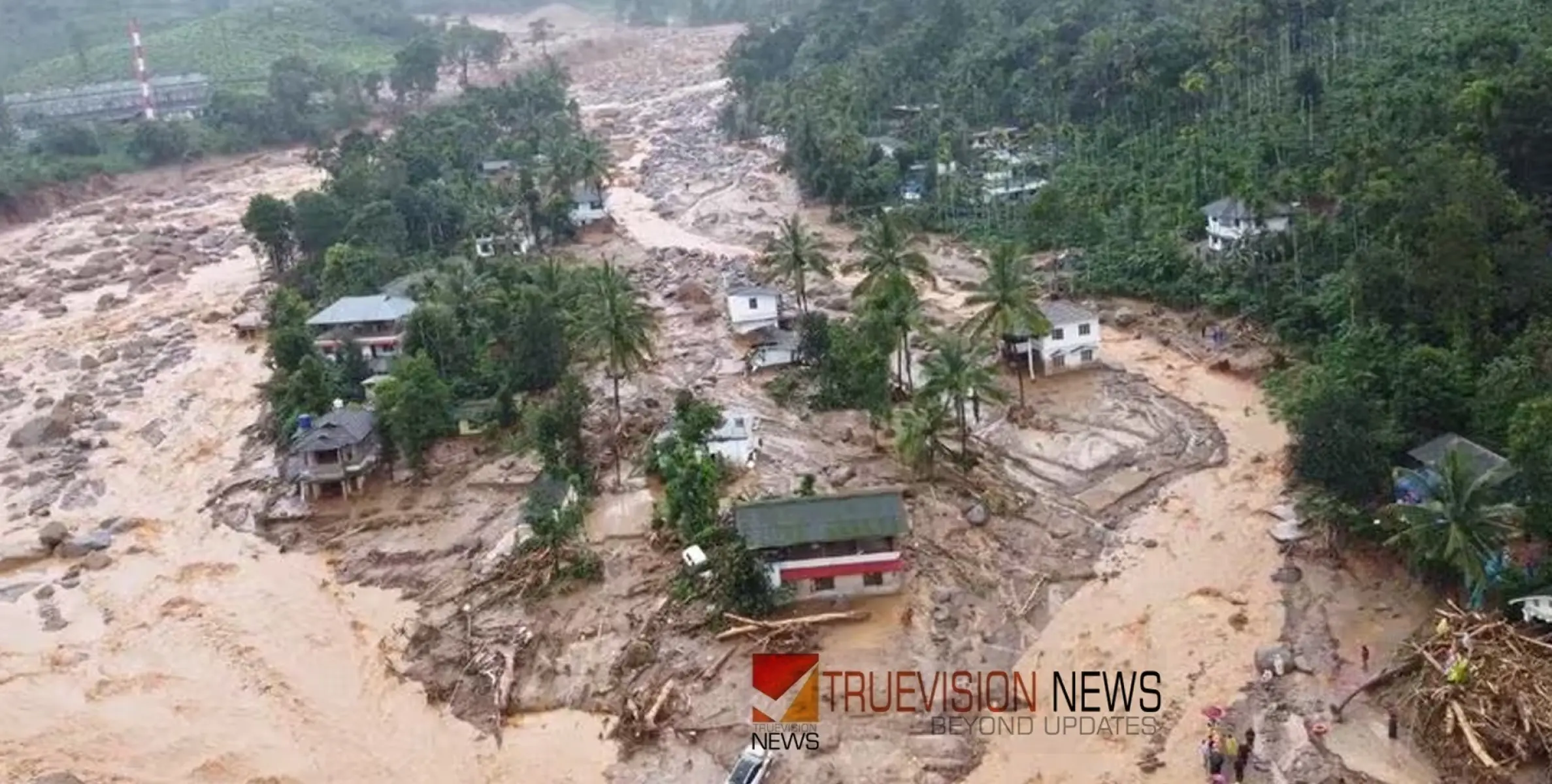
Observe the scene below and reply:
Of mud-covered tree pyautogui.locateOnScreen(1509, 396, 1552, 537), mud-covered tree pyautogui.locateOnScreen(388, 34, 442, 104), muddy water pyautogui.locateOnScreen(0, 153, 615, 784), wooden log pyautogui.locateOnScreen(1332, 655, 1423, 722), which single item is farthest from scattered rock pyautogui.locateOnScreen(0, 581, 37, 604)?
mud-covered tree pyautogui.locateOnScreen(388, 34, 442, 104)

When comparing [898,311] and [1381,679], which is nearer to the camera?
[1381,679]

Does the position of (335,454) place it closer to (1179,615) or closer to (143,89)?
(1179,615)

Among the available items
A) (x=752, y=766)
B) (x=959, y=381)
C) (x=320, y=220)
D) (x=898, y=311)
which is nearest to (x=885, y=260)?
(x=898, y=311)

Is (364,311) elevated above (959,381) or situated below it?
above

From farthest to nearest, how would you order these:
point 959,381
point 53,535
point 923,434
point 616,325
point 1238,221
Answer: point 1238,221 → point 53,535 → point 616,325 → point 959,381 → point 923,434

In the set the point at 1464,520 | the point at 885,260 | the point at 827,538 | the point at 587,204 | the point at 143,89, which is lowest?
the point at 827,538

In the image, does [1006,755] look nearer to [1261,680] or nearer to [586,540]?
[1261,680]

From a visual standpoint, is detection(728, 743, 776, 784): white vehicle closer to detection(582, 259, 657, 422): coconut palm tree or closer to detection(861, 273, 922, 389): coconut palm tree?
detection(582, 259, 657, 422): coconut palm tree

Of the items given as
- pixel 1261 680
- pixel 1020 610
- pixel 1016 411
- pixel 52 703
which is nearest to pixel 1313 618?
pixel 1261 680
